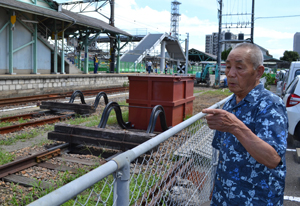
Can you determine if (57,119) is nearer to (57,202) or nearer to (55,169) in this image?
(55,169)

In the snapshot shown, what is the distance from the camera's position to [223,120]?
1.85m

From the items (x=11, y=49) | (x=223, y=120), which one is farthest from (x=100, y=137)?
(x=11, y=49)

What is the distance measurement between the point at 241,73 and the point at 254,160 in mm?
597

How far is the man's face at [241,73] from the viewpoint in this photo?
208 cm

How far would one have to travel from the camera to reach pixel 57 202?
1172 mm

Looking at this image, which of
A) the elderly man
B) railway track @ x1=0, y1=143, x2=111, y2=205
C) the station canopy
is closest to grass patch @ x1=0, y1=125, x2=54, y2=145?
railway track @ x1=0, y1=143, x2=111, y2=205

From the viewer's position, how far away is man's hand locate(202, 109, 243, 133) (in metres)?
1.83

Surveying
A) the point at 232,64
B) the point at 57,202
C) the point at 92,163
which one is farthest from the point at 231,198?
the point at 92,163

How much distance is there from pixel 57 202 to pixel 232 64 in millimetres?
1500

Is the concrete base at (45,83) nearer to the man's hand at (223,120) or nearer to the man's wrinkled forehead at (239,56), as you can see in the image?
the man's wrinkled forehead at (239,56)

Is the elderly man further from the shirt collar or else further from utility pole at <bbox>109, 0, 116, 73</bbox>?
utility pole at <bbox>109, 0, 116, 73</bbox>

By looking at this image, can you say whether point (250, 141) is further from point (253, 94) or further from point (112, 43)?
Answer: point (112, 43)

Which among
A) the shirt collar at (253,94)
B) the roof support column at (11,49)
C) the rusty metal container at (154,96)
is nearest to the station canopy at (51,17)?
the roof support column at (11,49)

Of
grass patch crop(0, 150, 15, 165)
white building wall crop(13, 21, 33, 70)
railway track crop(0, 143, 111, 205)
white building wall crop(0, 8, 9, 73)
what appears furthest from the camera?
white building wall crop(13, 21, 33, 70)
